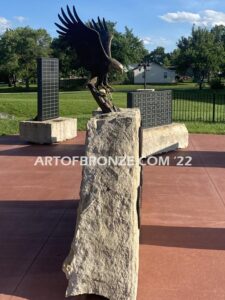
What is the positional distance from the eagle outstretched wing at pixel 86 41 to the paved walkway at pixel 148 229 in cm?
190

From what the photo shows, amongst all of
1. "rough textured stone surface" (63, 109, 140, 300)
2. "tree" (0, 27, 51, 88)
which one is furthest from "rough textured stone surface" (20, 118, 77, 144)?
"tree" (0, 27, 51, 88)

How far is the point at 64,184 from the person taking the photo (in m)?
7.43

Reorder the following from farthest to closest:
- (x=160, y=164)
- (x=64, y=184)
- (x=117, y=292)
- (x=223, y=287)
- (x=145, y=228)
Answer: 1. (x=160, y=164)
2. (x=64, y=184)
3. (x=145, y=228)
4. (x=223, y=287)
5. (x=117, y=292)

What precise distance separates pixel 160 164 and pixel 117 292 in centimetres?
567

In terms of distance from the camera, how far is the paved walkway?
12.7 feet

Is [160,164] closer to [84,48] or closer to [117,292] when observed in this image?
[84,48]

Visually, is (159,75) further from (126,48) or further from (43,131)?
(43,131)

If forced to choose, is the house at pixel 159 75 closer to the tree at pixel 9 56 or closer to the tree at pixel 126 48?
the tree at pixel 126 48

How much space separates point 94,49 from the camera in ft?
16.0

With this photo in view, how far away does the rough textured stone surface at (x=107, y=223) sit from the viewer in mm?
3555

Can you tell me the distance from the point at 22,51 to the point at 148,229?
5124 cm

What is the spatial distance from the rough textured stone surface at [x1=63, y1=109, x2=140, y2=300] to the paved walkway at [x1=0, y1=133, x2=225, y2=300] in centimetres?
26

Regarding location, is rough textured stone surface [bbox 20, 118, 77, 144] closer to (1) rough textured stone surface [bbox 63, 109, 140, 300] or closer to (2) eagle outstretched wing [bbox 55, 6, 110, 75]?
(2) eagle outstretched wing [bbox 55, 6, 110, 75]

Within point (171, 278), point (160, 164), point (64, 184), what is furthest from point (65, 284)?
point (160, 164)
